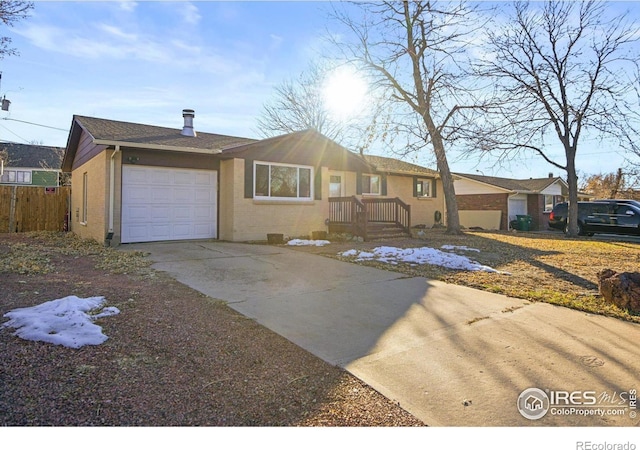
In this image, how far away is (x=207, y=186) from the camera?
11.7 meters

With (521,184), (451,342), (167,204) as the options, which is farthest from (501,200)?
(451,342)

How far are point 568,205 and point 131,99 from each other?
19.6 meters

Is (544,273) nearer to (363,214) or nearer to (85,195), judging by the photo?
(363,214)

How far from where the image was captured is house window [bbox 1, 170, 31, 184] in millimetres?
27642

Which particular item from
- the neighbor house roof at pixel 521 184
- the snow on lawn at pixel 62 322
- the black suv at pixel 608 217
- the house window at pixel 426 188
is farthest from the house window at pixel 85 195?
the neighbor house roof at pixel 521 184

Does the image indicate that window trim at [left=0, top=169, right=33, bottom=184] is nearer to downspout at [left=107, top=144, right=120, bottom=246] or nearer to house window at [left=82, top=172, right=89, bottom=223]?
house window at [left=82, top=172, right=89, bottom=223]

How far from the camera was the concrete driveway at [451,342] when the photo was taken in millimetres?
2494

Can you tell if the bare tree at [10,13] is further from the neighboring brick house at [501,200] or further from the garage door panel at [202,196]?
the neighboring brick house at [501,200]

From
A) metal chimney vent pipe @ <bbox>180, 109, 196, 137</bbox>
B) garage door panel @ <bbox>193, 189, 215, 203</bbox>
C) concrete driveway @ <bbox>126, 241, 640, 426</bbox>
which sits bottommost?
concrete driveway @ <bbox>126, 241, 640, 426</bbox>

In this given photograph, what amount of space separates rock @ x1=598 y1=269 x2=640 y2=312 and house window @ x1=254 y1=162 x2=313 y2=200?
9.29 metres

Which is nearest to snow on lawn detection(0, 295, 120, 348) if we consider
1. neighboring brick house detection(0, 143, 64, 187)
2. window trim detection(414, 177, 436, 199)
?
window trim detection(414, 177, 436, 199)

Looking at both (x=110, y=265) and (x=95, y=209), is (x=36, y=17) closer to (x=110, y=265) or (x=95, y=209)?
(x=95, y=209)

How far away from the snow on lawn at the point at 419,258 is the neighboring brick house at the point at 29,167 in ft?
90.2

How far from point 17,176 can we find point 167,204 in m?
25.4
